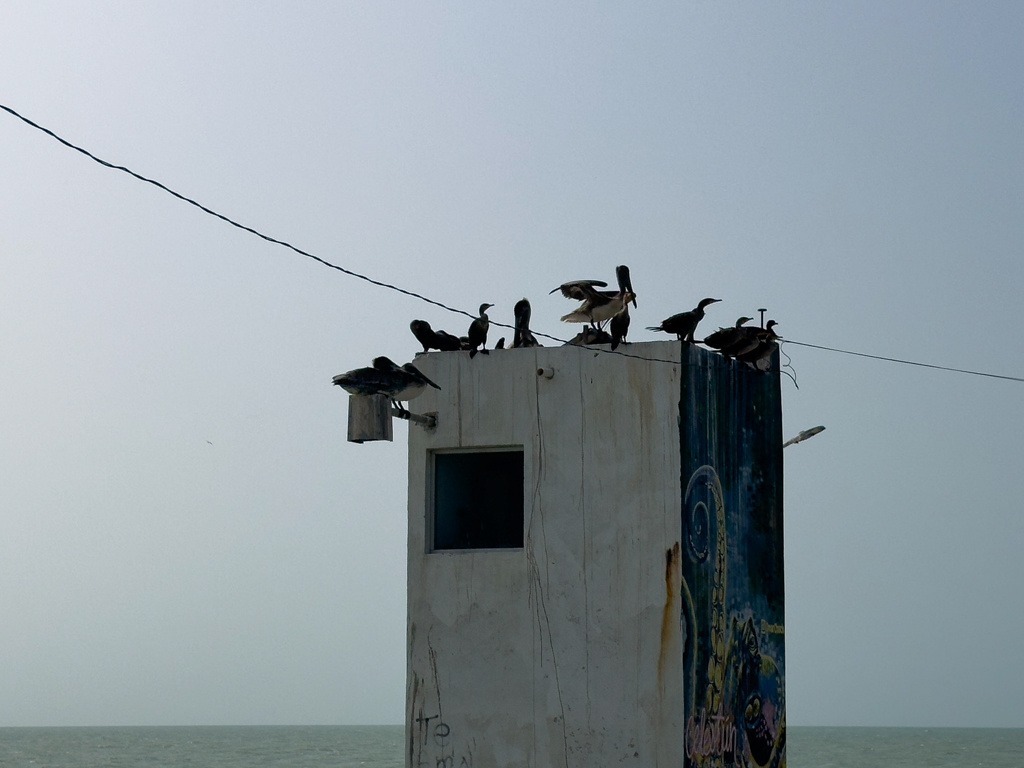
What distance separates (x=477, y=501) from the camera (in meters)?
17.5

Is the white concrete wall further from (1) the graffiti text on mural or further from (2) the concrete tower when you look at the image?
(1) the graffiti text on mural

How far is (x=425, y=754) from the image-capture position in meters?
16.7

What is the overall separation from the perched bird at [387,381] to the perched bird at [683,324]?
2.63m

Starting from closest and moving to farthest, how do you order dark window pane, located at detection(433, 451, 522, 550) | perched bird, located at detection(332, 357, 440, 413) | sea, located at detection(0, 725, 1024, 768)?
perched bird, located at detection(332, 357, 440, 413) → dark window pane, located at detection(433, 451, 522, 550) → sea, located at detection(0, 725, 1024, 768)

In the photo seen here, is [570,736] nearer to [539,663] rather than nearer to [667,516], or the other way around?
[539,663]

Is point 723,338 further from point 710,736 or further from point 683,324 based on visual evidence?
point 710,736

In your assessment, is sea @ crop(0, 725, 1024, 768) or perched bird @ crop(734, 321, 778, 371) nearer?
perched bird @ crop(734, 321, 778, 371)

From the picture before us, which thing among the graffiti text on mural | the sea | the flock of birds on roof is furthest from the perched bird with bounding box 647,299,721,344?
the sea

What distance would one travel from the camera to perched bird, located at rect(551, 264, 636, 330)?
676 inches

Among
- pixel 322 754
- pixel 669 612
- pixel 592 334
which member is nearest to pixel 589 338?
pixel 592 334

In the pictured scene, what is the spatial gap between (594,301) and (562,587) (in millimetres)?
3081

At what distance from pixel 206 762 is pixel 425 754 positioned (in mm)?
76315

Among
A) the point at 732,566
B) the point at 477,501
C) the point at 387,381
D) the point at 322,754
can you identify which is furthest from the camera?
the point at 322,754

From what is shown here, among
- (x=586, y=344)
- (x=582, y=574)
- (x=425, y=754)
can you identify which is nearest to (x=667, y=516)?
(x=582, y=574)
